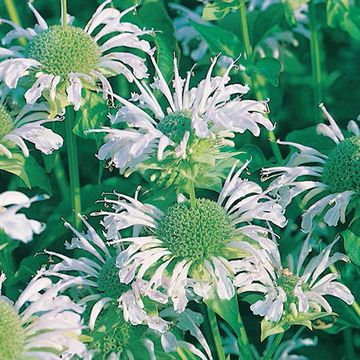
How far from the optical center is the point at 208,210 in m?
1.72

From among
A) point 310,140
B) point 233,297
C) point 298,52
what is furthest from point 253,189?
point 298,52

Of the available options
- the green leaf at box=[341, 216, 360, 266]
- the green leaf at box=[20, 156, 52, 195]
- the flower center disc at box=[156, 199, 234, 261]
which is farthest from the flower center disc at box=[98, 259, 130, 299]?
the green leaf at box=[341, 216, 360, 266]

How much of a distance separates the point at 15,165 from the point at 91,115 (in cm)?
19

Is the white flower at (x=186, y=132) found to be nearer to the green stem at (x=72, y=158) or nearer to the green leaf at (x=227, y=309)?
the green stem at (x=72, y=158)

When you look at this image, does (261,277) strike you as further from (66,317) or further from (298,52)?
(298,52)

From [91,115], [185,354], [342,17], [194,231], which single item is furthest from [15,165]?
[342,17]

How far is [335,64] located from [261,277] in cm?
157

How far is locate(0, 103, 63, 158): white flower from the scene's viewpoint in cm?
183

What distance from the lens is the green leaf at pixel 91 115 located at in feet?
6.13

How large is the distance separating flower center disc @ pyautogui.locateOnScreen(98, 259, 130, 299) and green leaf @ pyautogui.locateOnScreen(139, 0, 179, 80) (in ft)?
1.78

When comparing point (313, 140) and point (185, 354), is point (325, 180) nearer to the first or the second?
point (313, 140)

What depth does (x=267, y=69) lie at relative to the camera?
2.09m

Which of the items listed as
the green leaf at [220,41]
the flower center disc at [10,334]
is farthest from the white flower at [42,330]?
the green leaf at [220,41]

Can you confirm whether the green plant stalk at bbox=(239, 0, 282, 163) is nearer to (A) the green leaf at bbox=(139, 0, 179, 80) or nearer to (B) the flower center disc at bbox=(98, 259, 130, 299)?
(A) the green leaf at bbox=(139, 0, 179, 80)
